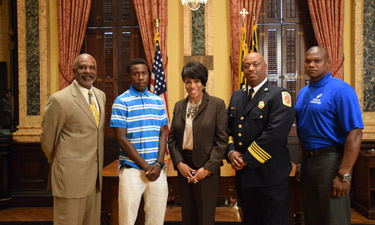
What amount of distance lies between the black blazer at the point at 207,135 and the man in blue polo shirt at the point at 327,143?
2.10ft

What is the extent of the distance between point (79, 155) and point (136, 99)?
0.57 m

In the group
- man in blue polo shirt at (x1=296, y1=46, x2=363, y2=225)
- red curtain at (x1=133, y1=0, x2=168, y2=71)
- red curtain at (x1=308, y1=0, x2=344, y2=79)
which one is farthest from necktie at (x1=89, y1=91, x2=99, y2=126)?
red curtain at (x1=308, y1=0, x2=344, y2=79)

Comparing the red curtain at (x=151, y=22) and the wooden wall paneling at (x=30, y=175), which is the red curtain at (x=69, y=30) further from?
the wooden wall paneling at (x=30, y=175)

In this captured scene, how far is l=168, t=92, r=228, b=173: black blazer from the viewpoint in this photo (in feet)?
7.45

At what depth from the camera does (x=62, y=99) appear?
230 centimetres

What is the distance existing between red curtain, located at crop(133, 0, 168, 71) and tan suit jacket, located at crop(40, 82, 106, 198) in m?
2.83

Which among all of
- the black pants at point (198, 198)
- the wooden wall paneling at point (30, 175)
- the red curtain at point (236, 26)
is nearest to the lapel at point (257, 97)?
the black pants at point (198, 198)

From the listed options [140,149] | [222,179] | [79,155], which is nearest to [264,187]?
[222,179]

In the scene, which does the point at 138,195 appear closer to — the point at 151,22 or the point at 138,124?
the point at 138,124

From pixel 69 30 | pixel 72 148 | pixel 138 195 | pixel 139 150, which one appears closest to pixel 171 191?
pixel 138 195

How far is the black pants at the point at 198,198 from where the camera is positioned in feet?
7.31

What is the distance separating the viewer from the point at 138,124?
2.33 metres

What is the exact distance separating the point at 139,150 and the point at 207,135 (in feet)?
1.63

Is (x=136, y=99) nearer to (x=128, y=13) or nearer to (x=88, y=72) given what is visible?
(x=88, y=72)
